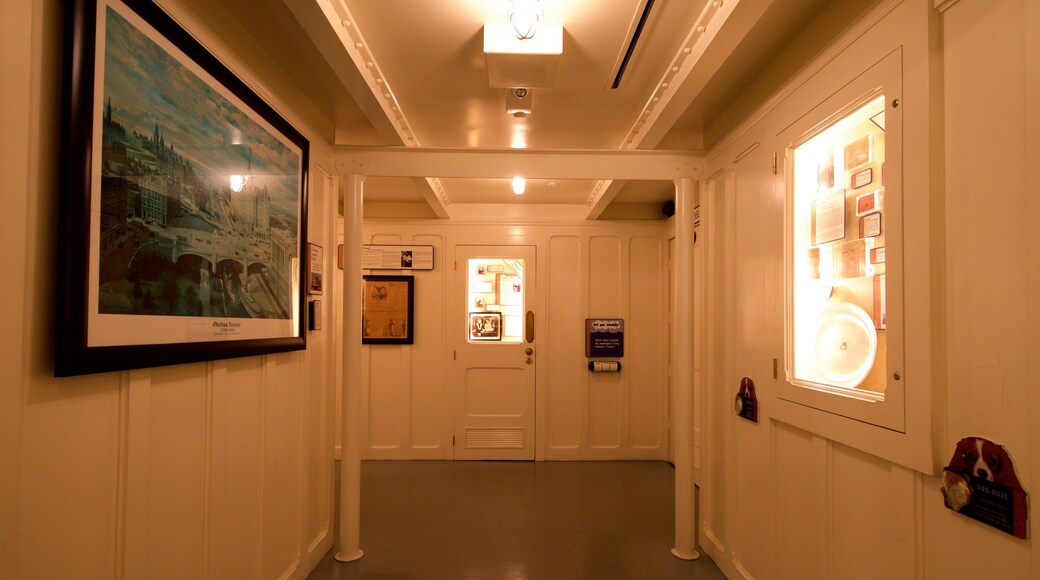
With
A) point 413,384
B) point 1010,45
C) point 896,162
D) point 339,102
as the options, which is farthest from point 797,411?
point 413,384

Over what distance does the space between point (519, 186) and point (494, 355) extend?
69.3 inches

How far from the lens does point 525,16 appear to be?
183 cm

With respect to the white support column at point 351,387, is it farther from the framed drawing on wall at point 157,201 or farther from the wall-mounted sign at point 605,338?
Answer: the wall-mounted sign at point 605,338

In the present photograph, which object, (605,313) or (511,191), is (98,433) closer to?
(511,191)

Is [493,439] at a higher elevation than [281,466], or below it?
below

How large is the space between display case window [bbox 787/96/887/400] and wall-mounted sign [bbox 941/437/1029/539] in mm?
303

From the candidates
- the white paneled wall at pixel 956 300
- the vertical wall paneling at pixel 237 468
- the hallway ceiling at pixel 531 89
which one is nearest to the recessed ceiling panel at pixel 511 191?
the hallway ceiling at pixel 531 89

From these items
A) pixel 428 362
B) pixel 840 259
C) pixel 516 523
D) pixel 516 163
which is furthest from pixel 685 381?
pixel 428 362

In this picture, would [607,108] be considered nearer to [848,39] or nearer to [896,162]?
[848,39]

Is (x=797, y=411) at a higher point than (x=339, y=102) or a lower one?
lower

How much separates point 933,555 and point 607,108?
8.02 feet

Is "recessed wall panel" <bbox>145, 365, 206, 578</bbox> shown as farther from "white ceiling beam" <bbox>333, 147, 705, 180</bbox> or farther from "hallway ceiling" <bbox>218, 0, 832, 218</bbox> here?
"white ceiling beam" <bbox>333, 147, 705, 180</bbox>

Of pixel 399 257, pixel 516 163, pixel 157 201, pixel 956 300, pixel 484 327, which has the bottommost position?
pixel 484 327

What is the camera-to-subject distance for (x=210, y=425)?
1.63 m
